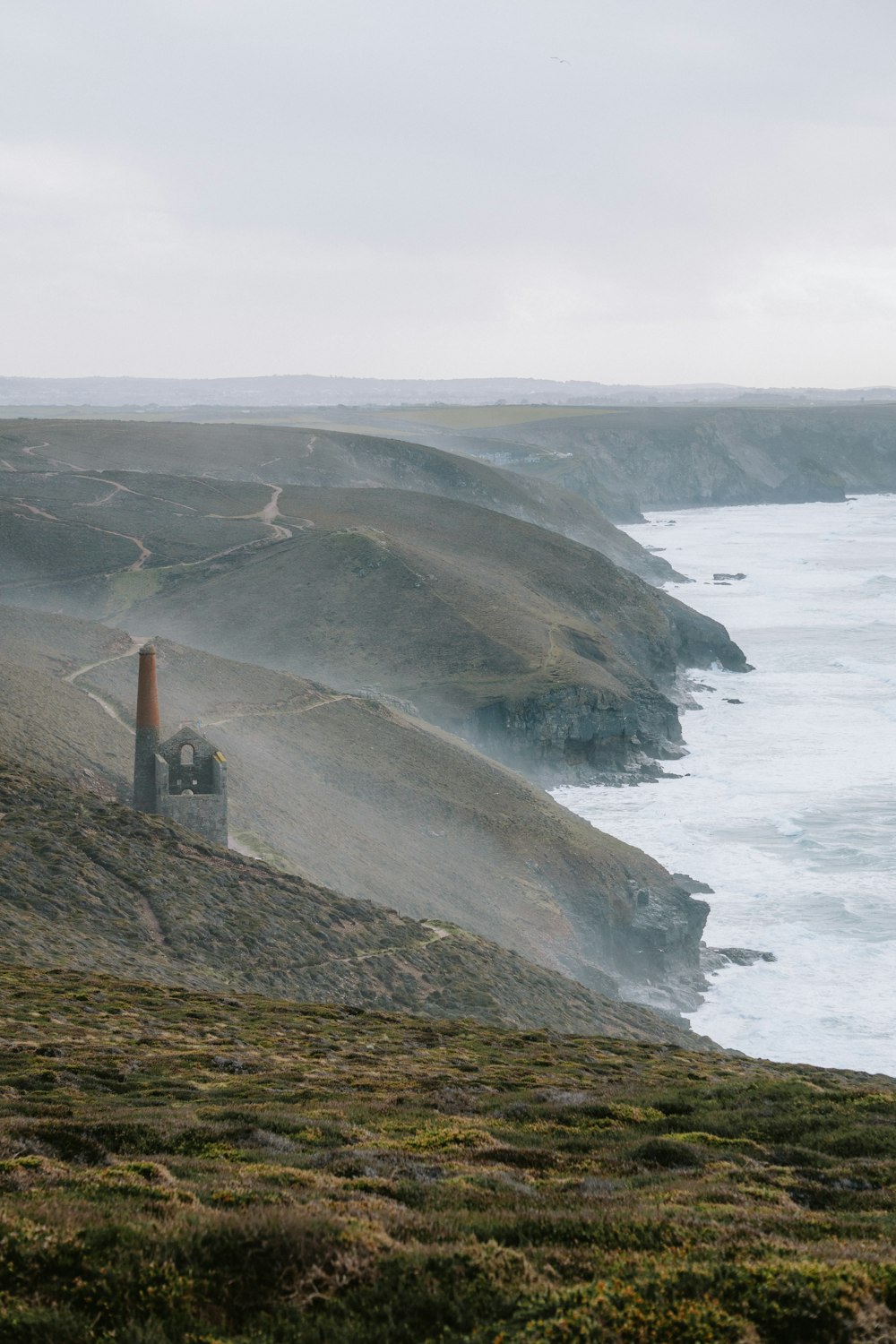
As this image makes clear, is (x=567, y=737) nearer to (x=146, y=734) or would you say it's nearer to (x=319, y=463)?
(x=146, y=734)

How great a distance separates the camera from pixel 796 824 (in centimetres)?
5841

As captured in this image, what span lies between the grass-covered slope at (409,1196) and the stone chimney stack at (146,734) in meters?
Answer: 13.9

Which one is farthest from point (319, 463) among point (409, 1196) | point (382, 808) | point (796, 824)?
point (409, 1196)

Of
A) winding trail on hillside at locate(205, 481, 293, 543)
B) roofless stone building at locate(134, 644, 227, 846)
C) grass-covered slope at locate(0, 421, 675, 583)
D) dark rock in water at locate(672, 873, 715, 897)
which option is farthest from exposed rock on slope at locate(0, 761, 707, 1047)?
grass-covered slope at locate(0, 421, 675, 583)

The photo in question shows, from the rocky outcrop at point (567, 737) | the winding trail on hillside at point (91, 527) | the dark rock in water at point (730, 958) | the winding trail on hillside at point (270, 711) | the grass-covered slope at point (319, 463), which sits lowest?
the dark rock in water at point (730, 958)

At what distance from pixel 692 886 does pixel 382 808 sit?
1398cm

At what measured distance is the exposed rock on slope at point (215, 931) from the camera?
29312 millimetres

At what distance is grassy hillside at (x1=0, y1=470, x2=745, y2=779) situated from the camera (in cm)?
7244

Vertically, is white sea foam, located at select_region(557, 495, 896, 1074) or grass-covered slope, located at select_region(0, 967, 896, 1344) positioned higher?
grass-covered slope, located at select_region(0, 967, 896, 1344)

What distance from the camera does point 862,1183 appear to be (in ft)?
42.2

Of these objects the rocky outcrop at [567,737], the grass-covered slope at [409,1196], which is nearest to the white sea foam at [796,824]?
the rocky outcrop at [567,737]

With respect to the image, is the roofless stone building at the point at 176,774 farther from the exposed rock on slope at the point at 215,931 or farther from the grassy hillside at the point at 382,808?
the grassy hillside at the point at 382,808

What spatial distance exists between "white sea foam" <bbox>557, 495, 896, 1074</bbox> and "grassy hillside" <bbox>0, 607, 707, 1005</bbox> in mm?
3604

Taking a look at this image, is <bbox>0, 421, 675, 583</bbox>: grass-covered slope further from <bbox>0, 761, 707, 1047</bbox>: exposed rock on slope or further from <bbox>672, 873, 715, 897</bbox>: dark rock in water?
<bbox>0, 761, 707, 1047</bbox>: exposed rock on slope
